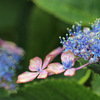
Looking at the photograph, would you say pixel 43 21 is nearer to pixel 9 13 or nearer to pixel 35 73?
pixel 9 13

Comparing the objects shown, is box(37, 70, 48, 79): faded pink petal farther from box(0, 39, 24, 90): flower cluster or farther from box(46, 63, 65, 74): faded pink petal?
box(0, 39, 24, 90): flower cluster

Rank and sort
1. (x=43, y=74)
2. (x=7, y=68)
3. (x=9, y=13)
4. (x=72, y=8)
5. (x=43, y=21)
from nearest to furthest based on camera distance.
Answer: (x=43, y=74)
(x=7, y=68)
(x=72, y=8)
(x=43, y=21)
(x=9, y=13)

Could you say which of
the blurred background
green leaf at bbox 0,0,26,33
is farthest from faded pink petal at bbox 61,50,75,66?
green leaf at bbox 0,0,26,33

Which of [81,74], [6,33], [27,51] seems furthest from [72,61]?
[6,33]

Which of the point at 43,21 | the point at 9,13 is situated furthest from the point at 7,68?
the point at 9,13

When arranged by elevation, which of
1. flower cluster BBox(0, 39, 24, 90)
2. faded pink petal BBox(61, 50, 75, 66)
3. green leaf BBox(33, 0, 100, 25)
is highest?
green leaf BBox(33, 0, 100, 25)
